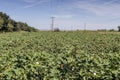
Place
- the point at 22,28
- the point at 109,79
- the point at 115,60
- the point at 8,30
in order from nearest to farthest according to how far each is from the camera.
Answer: the point at 109,79 → the point at 115,60 → the point at 8,30 → the point at 22,28

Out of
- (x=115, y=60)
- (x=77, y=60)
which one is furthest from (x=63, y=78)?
(x=115, y=60)

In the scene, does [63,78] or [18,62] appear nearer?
[63,78]

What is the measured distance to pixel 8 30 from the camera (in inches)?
2451

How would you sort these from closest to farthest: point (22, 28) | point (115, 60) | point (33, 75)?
1. point (33, 75)
2. point (115, 60)
3. point (22, 28)

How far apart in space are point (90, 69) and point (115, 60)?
3.66 ft

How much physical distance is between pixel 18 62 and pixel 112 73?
105 inches

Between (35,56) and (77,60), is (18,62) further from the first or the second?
(77,60)

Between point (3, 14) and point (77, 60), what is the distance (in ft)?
196

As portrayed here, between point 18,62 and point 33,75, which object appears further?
point 18,62

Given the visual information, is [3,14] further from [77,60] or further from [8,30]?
[77,60]

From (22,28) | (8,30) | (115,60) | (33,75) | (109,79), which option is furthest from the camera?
(22,28)

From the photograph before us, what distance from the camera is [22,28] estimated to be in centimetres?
7069

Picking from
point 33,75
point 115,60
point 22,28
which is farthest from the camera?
point 22,28

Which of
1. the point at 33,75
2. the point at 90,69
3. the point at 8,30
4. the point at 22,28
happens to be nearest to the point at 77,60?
the point at 90,69
